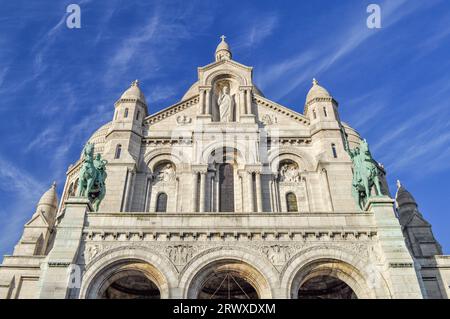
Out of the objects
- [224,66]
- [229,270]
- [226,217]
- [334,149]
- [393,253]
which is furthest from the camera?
[224,66]

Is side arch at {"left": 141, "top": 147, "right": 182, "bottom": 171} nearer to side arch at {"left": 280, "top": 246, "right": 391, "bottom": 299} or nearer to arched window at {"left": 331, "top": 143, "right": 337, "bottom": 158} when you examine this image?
arched window at {"left": 331, "top": 143, "right": 337, "bottom": 158}

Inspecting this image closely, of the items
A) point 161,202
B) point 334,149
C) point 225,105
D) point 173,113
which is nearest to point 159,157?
point 161,202

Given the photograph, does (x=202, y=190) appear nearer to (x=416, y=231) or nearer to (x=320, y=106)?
(x=320, y=106)

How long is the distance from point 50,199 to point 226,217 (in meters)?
17.6

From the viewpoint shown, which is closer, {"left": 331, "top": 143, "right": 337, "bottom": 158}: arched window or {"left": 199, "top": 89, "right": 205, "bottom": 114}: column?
{"left": 331, "top": 143, "right": 337, "bottom": 158}: arched window

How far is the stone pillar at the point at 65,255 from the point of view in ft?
51.0

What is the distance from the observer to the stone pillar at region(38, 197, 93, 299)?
15551 mm

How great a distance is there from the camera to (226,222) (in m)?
17.4

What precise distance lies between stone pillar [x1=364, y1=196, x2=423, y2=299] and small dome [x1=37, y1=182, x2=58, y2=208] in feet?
71.7

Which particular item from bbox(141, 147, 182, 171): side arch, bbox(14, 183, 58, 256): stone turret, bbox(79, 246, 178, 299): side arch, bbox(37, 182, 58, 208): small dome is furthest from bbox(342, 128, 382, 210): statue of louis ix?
bbox(37, 182, 58, 208): small dome

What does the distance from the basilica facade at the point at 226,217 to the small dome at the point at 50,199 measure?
0.33 feet

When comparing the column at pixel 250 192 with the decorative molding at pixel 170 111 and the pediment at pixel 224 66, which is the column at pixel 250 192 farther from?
the pediment at pixel 224 66

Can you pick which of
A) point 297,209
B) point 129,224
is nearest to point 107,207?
point 129,224

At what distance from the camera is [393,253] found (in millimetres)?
16188
